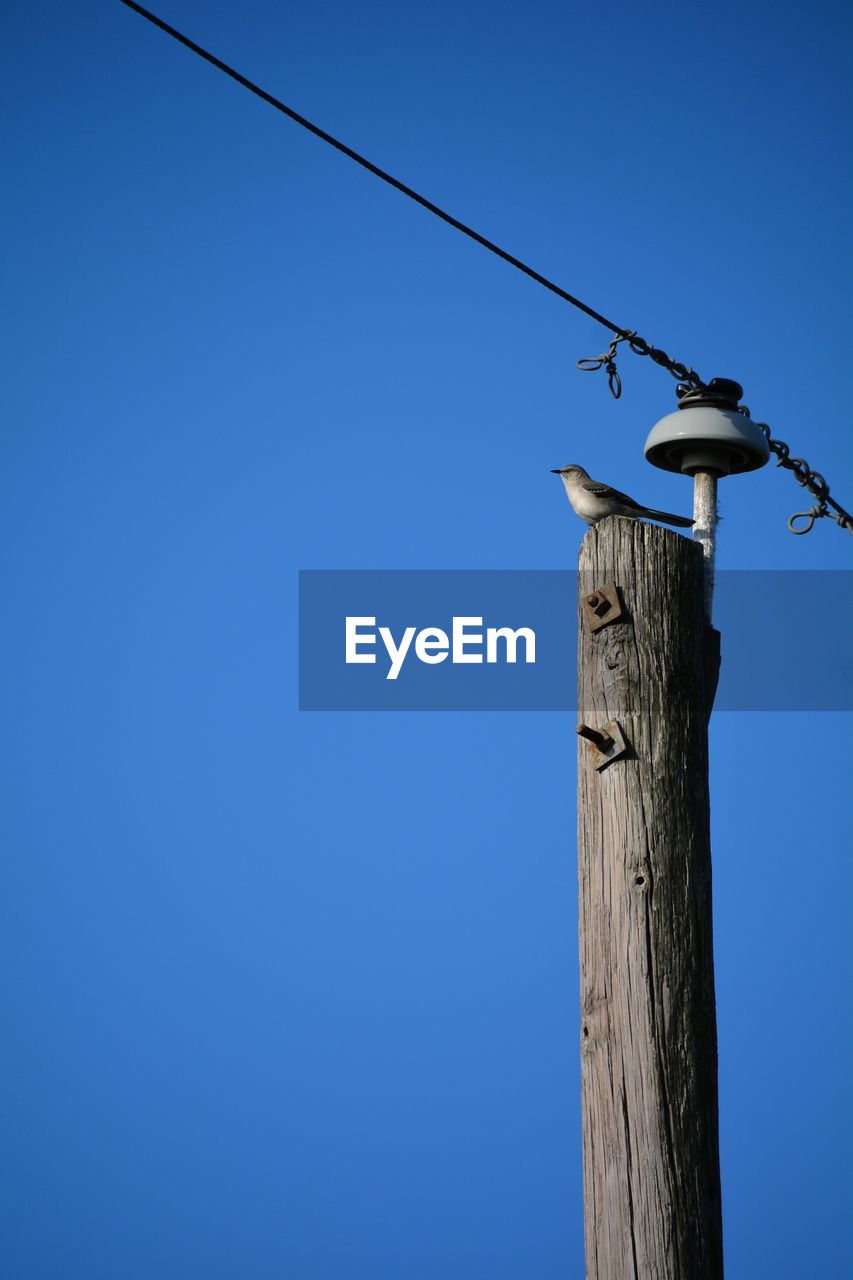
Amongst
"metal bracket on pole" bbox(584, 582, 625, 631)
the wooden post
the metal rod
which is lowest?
the wooden post

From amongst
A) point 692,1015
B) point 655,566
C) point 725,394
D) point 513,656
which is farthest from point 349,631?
point 692,1015

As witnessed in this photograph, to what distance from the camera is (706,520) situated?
16.2ft

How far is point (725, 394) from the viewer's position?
5.25m

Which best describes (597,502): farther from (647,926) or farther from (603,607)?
(647,926)

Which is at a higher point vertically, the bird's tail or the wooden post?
the bird's tail

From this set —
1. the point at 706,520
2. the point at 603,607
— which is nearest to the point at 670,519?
the point at 706,520

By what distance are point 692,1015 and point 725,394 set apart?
2575mm

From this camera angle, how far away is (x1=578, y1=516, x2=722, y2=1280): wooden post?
384 cm

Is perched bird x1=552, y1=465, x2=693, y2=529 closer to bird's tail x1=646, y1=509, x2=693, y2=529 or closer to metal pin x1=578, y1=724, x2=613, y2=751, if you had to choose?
bird's tail x1=646, y1=509, x2=693, y2=529

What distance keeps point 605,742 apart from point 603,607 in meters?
0.46

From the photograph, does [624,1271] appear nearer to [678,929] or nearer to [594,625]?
[678,929]

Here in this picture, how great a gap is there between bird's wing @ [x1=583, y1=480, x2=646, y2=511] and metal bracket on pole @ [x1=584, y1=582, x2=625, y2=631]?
1.03 m

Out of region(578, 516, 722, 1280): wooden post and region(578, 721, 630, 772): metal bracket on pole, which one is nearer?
region(578, 516, 722, 1280): wooden post

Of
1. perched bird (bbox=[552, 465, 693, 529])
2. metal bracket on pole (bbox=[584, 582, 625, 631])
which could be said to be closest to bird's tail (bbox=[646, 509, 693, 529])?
perched bird (bbox=[552, 465, 693, 529])
